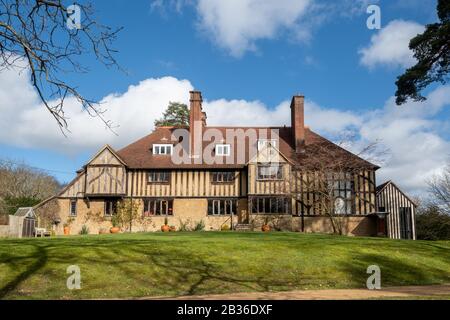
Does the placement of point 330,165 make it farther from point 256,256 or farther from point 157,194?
point 256,256

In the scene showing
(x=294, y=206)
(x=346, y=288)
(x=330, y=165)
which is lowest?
(x=346, y=288)

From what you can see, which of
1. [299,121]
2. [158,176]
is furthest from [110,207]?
[299,121]

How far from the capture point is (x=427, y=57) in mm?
19453

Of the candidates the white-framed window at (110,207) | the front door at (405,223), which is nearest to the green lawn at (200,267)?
the front door at (405,223)

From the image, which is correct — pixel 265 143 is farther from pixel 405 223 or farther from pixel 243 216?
pixel 405 223

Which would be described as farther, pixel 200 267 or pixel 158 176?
pixel 158 176

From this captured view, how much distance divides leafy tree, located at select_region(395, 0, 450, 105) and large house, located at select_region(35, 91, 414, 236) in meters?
13.3

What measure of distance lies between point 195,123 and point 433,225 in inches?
837

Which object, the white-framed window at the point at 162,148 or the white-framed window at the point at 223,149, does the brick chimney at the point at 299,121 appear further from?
the white-framed window at the point at 162,148

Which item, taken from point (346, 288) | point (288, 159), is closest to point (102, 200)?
point (288, 159)

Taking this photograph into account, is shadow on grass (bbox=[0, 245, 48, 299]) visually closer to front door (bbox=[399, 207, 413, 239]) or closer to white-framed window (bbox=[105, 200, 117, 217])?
A: white-framed window (bbox=[105, 200, 117, 217])

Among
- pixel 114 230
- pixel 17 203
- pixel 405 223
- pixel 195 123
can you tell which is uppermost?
pixel 195 123

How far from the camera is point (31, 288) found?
1194cm

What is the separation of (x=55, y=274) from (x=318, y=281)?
7.89m
